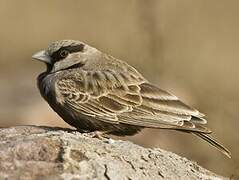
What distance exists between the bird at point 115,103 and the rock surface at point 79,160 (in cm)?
74

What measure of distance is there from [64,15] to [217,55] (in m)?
4.01

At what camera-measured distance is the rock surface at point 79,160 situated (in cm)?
721

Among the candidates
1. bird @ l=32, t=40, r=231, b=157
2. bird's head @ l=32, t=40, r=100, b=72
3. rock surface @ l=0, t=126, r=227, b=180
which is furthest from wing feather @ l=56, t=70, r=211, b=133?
rock surface @ l=0, t=126, r=227, b=180

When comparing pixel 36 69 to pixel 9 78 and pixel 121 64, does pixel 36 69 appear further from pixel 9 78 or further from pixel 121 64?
pixel 121 64

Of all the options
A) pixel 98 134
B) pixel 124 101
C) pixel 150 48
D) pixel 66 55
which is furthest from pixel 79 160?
pixel 150 48

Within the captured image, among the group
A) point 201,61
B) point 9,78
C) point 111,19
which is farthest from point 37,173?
point 111,19

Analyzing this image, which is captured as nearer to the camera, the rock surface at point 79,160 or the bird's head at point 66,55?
the rock surface at point 79,160

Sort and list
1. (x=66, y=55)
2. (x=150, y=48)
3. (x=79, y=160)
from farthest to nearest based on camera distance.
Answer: (x=150, y=48), (x=66, y=55), (x=79, y=160)

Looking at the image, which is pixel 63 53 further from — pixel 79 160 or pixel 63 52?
pixel 79 160

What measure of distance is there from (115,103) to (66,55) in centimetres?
88

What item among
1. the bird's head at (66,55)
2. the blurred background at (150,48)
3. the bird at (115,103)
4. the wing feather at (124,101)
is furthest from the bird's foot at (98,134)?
the blurred background at (150,48)

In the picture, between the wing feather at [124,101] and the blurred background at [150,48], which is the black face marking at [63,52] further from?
the blurred background at [150,48]

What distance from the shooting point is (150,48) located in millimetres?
12289

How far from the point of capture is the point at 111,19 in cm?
2120
